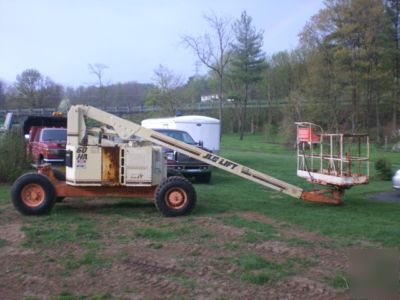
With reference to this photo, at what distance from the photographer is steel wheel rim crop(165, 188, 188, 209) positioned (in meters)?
10.5

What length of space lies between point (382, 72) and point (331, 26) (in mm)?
6712

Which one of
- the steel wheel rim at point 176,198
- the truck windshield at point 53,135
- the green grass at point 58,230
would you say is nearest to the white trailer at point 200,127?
the truck windshield at point 53,135

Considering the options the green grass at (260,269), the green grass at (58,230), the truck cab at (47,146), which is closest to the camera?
the green grass at (260,269)

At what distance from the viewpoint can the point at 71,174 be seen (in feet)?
34.7

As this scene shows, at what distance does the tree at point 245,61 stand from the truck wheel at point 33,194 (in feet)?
191

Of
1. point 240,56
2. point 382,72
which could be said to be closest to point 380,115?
point 382,72

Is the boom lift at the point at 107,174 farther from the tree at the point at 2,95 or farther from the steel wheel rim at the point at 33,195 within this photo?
the tree at the point at 2,95

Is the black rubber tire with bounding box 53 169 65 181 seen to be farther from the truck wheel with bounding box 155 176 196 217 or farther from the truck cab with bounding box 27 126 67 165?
the truck cab with bounding box 27 126 67 165

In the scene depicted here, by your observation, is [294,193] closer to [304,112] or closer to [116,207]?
[116,207]

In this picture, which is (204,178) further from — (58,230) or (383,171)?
(58,230)

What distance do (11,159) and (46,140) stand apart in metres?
2.76

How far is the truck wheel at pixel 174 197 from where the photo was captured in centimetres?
1041

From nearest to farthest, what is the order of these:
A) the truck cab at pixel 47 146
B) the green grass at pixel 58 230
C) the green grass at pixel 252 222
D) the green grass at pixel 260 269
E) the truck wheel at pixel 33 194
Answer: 1. the green grass at pixel 260 269
2. the green grass at pixel 58 230
3. the green grass at pixel 252 222
4. the truck wheel at pixel 33 194
5. the truck cab at pixel 47 146

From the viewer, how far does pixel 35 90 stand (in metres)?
67.9
